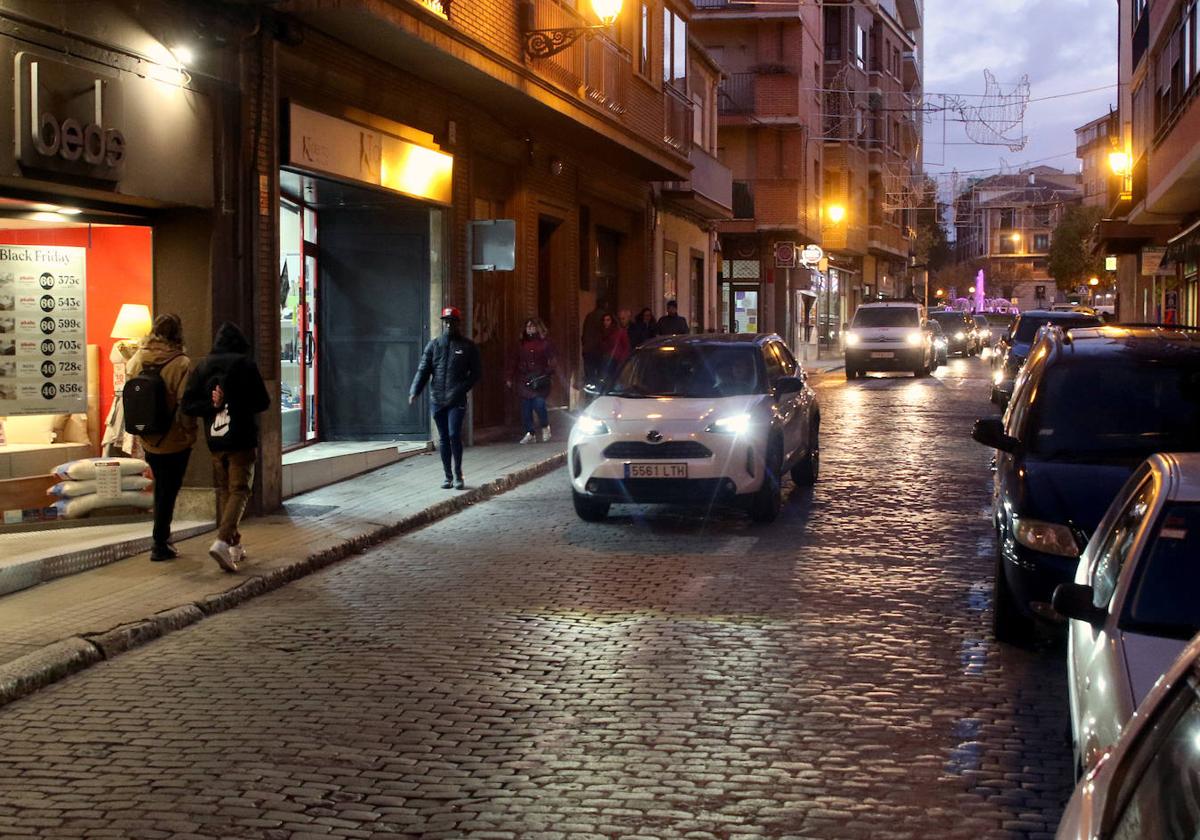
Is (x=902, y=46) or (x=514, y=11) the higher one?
(x=902, y=46)

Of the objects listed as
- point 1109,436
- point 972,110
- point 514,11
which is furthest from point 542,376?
point 972,110

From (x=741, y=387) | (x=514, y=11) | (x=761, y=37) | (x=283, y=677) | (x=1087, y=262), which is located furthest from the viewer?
(x=1087, y=262)

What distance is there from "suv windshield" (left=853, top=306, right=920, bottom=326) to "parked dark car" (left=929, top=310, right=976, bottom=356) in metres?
14.6

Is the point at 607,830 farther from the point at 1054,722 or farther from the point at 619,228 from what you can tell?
the point at 619,228

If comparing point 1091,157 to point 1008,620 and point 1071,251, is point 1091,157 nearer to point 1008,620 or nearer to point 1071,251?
point 1071,251

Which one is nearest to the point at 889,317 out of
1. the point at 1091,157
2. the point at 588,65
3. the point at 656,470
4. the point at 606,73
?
the point at 606,73

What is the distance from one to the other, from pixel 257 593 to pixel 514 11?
416 inches

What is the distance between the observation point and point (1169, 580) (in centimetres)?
457

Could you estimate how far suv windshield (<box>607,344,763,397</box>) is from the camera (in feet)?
44.8

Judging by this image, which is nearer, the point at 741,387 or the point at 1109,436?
the point at 1109,436

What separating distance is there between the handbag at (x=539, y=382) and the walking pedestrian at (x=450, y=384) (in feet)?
13.6

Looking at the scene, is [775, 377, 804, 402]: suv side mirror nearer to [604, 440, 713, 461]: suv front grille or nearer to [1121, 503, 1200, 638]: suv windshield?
[604, 440, 713, 461]: suv front grille

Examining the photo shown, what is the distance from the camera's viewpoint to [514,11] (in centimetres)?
1856

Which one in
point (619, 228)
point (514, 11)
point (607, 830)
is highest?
point (514, 11)
